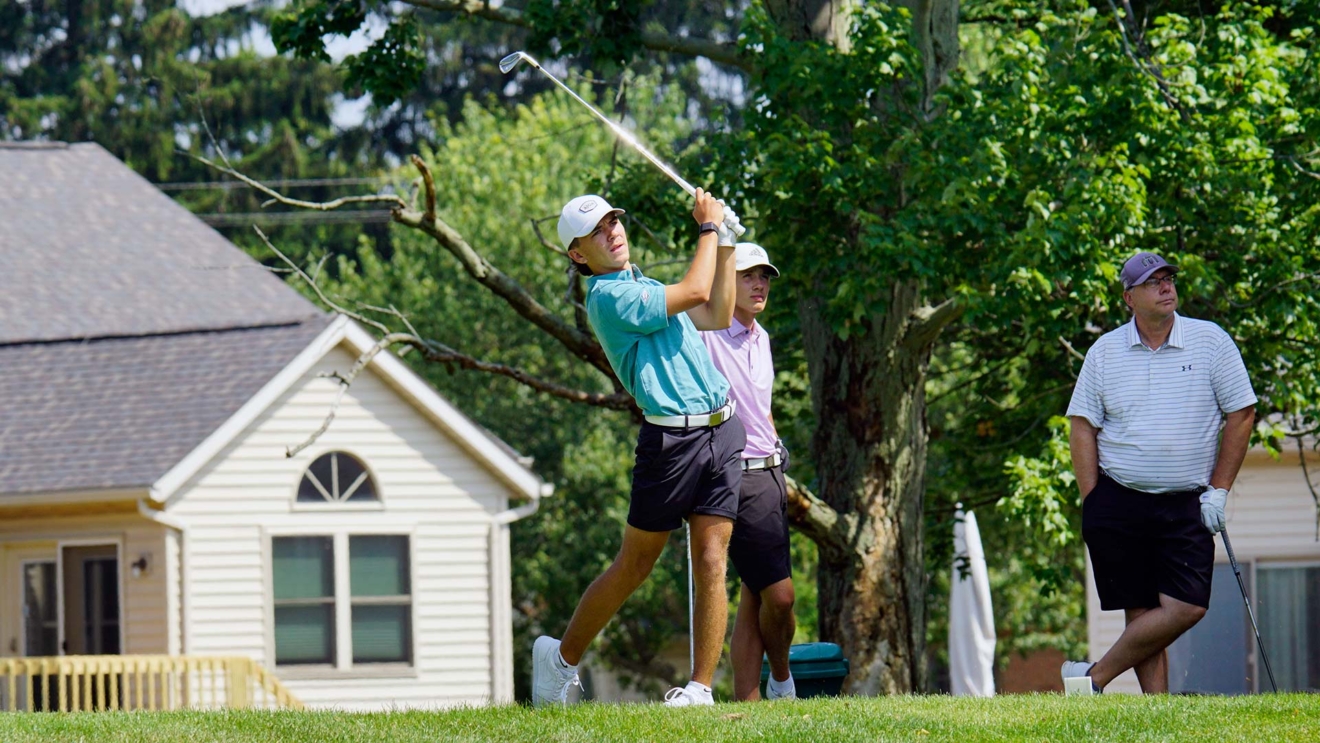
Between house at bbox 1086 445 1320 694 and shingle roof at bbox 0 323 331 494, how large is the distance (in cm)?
911

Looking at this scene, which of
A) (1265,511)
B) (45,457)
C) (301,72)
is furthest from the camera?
(301,72)

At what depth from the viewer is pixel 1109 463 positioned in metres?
7.83

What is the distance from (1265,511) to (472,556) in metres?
8.34

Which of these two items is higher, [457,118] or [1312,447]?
[457,118]

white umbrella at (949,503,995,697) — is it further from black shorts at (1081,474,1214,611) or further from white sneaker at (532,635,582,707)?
white sneaker at (532,635,582,707)

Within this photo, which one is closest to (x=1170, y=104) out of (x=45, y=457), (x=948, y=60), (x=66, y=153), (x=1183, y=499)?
(x=948, y=60)

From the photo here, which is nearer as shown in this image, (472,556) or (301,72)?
(472,556)

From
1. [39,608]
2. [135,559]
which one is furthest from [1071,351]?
[39,608]

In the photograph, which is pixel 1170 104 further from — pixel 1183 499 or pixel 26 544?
pixel 26 544

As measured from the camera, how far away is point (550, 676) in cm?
717

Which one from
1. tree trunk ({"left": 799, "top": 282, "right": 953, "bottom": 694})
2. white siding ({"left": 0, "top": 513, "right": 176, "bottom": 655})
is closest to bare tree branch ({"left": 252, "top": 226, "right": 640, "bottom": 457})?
tree trunk ({"left": 799, "top": 282, "right": 953, "bottom": 694})

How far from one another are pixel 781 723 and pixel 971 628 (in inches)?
350

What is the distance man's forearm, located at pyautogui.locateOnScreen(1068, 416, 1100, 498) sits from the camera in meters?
7.88

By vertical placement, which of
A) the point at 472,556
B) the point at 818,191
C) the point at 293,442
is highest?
the point at 818,191
